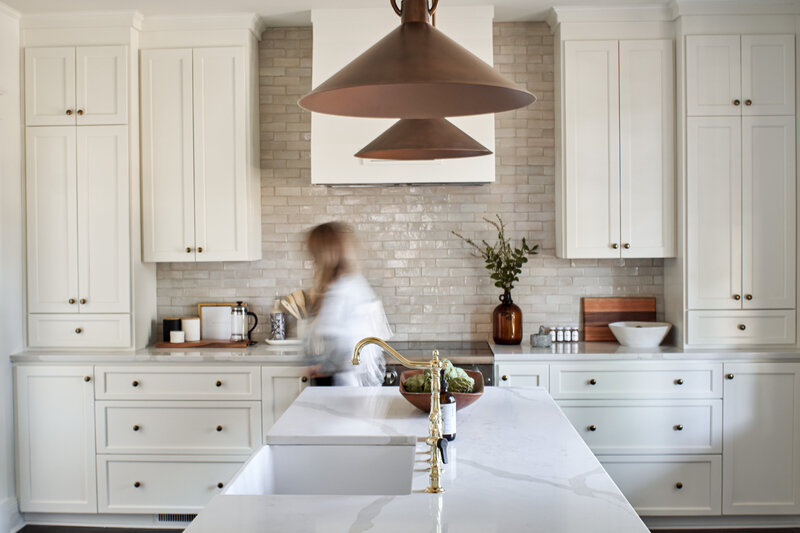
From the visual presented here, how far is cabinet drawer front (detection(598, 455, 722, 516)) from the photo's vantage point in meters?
3.87

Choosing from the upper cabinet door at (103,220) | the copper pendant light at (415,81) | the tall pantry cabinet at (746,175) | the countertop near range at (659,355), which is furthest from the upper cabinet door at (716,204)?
the upper cabinet door at (103,220)

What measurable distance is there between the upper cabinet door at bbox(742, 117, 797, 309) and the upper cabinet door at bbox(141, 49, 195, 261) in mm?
3121

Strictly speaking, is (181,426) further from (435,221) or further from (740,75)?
(740,75)

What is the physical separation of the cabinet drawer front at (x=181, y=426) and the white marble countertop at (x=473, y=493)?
1.41 meters

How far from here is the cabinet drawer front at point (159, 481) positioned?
396 centimetres

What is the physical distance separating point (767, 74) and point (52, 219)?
13.3 ft

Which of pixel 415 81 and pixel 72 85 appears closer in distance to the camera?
pixel 415 81

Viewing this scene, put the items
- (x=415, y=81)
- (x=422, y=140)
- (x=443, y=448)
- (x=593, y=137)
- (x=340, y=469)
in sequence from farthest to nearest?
(x=593, y=137), (x=340, y=469), (x=422, y=140), (x=443, y=448), (x=415, y=81)

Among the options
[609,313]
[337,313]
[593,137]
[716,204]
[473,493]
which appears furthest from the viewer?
[609,313]

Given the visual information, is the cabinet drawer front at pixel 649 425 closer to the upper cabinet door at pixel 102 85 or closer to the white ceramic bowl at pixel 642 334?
the white ceramic bowl at pixel 642 334

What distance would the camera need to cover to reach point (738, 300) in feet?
12.9

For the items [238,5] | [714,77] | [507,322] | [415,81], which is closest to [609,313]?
[507,322]

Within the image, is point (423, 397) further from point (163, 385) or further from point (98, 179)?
point (98, 179)

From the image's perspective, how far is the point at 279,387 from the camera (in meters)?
3.92
